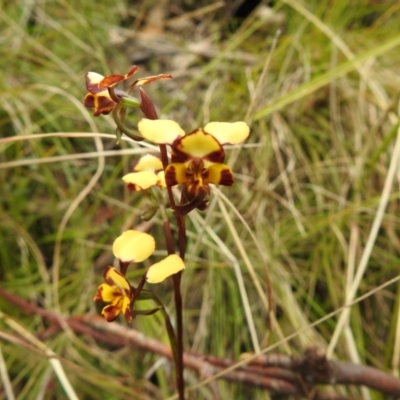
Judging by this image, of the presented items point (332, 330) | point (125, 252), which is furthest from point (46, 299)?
point (125, 252)

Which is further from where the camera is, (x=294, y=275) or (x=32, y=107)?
(x=32, y=107)

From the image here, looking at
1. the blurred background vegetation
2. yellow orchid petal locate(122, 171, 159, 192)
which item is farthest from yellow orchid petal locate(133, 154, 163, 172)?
the blurred background vegetation

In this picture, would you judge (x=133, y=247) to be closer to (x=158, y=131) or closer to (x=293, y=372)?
(x=158, y=131)

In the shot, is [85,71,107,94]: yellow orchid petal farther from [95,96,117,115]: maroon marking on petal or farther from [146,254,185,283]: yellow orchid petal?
[146,254,185,283]: yellow orchid petal

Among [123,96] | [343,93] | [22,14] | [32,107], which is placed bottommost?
[123,96]

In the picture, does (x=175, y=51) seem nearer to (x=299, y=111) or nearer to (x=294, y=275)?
(x=299, y=111)

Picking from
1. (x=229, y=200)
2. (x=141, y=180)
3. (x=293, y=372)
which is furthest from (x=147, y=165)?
(x=229, y=200)

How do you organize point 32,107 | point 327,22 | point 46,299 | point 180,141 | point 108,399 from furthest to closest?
point 327,22 → point 32,107 → point 46,299 → point 108,399 → point 180,141
